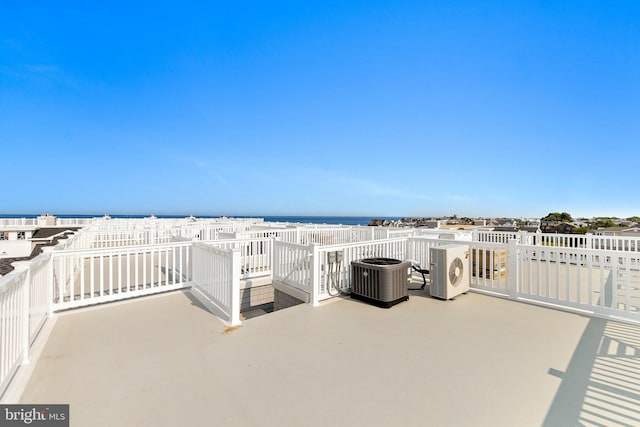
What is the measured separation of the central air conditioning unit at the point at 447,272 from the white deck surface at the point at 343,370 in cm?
66

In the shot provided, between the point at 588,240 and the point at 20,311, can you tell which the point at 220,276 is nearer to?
the point at 20,311

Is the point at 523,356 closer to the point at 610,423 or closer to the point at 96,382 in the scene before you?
the point at 610,423

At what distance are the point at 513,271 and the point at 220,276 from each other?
4761 millimetres

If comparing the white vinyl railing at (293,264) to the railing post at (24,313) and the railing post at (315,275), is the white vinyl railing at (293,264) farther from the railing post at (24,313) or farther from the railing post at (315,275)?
the railing post at (24,313)

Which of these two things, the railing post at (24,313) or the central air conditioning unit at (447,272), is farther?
the central air conditioning unit at (447,272)

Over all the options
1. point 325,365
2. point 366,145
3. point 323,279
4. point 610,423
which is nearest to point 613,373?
point 610,423

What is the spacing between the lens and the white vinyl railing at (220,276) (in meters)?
3.34

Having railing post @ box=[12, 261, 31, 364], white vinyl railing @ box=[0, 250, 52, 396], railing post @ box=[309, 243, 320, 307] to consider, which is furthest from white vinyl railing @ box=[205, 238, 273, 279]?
railing post @ box=[12, 261, 31, 364]

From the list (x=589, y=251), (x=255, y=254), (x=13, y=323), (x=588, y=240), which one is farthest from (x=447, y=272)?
(x=588, y=240)

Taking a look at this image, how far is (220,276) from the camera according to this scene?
3695 millimetres

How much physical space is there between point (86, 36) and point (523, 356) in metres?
14.6

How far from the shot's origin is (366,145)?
15305mm

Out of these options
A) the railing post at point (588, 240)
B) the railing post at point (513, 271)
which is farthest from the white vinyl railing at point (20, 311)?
the railing post at point (588, 240)

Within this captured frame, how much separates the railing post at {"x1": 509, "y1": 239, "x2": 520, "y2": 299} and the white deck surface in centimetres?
66
